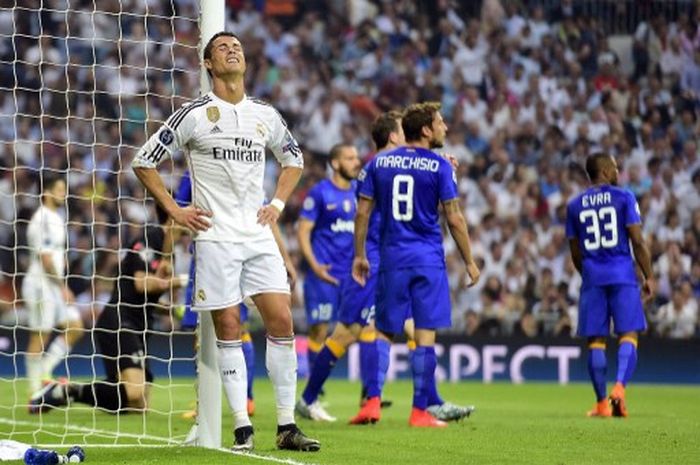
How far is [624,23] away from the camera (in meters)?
23.0

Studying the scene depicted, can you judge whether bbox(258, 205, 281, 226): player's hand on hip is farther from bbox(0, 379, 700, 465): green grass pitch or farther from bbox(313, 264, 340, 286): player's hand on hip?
bbox(313, 264, 340, 286): player's hand on hip

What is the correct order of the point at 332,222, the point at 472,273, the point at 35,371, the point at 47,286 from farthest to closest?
the point at 47,286, the point at 35,371, the point at 332,222, the point at 472,273

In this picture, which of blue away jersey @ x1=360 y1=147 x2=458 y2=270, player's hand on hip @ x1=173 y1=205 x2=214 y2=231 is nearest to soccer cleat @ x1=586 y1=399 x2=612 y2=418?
blue away jersey @ x1=360 y1=147 x2=458 y2=270

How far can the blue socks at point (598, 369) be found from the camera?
37.2 ft

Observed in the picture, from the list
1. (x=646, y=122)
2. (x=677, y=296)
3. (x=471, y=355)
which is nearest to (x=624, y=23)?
(x=646, y=122)

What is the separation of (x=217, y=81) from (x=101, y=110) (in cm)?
1223

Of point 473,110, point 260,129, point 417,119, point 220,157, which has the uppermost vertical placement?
point 473,110

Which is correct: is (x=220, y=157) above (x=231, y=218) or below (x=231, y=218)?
above

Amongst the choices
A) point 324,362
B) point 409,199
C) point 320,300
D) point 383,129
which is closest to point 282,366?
point 409,199

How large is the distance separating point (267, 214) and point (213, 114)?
626 mm

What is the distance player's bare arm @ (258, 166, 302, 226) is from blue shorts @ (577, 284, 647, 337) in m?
4.07

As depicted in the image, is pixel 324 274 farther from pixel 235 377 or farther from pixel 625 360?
pixel 235 377

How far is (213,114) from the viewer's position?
7.75m

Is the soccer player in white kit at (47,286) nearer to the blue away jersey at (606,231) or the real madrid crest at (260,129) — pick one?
the blue away jersey at (606,231)
